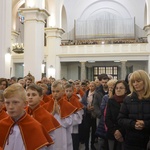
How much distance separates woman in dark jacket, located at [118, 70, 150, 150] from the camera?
4.00 meters

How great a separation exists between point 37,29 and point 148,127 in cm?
1353

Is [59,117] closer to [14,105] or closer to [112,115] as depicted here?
[112,115]

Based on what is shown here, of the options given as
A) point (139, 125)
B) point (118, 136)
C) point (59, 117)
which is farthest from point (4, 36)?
point (139, 125)

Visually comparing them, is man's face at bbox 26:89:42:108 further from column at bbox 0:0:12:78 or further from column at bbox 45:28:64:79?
column at bbox 45:28:64:79

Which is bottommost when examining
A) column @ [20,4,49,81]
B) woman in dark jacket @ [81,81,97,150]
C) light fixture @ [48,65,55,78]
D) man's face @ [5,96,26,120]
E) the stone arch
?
woman in dark jacket @ [81,81,97,150]

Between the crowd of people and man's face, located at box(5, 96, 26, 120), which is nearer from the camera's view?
man's face, located at box(5, 96, 26, 120)

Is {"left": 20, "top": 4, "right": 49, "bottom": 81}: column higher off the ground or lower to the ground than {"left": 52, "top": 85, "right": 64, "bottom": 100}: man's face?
higher

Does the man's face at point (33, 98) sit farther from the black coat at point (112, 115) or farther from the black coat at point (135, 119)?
the black coat at point (112, 115)

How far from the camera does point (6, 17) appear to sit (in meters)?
12.6

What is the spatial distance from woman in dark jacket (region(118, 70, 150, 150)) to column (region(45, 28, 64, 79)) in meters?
20.4

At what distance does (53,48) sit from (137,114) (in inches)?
837

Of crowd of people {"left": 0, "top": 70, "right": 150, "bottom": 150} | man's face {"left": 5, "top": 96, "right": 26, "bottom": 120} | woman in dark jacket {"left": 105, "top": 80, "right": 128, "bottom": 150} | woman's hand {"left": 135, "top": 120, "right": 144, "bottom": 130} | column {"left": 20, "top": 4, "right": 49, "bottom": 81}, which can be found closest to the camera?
man's face {"left": 5, "top": 96, "right": 26, "bottom": 120}

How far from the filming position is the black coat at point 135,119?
13.2 feet

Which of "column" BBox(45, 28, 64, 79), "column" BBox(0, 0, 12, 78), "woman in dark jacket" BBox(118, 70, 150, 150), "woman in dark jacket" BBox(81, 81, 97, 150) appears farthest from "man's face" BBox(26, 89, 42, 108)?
"column" BBox(45, 28, 64, 79)
